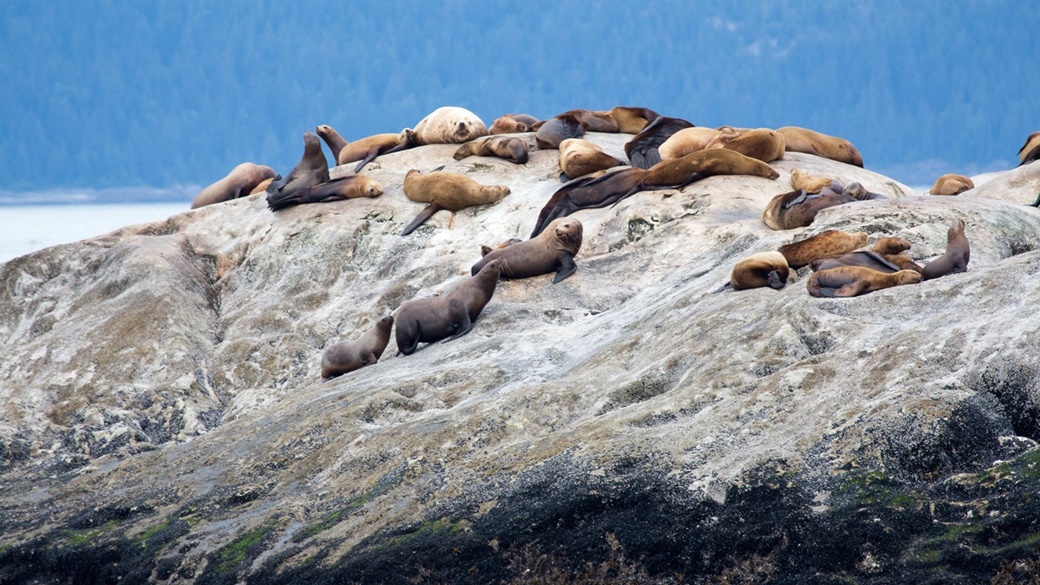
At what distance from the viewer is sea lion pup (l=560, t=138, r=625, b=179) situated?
12.4 m

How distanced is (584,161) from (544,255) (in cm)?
258

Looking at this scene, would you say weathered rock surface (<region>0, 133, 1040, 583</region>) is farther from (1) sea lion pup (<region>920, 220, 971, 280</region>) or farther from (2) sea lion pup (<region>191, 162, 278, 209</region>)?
(2) sea lion pup (<region>191, 162, 278, 209</region>)

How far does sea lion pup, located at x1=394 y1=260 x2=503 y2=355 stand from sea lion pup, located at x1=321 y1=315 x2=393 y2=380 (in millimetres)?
204

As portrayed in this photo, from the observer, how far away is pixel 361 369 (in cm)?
910

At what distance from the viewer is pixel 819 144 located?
14469 millimetres

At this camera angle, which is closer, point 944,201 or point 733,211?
point 944,201

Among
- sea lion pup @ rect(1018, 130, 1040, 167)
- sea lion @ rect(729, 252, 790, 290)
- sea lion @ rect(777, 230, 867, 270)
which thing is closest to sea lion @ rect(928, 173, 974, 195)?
sea lion pup @ rect(1018, 130, 1040, 167)

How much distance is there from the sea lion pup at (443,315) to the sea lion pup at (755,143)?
4003mm

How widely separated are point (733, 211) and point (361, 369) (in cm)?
365

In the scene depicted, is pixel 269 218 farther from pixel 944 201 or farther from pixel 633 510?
pixel 633 510

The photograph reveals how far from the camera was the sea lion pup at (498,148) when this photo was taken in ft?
44.7

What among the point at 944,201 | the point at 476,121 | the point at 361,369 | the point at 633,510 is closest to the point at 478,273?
the point at 361,369

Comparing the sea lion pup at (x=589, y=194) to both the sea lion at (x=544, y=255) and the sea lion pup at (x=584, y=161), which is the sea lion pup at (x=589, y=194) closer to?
the sea lion pup at (x=584, y=161)

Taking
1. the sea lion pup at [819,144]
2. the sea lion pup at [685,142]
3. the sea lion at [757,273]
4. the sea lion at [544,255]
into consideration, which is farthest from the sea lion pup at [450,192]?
the sea lion at [757,273]
